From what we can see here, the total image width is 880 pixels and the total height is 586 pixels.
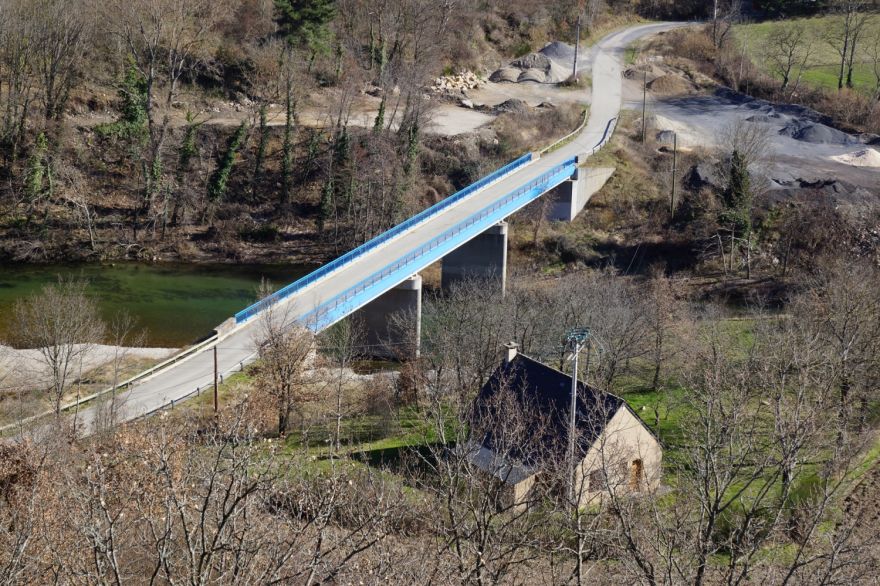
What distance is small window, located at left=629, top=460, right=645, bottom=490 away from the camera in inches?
985

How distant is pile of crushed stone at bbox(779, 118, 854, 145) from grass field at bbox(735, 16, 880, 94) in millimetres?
8837

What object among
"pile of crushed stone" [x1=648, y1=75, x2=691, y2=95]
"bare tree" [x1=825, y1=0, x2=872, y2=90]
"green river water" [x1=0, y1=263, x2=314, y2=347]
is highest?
"bare tree" [x1=825, y1=0, x2=872, y2=90]

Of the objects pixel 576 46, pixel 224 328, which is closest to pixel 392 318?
pixel 224 328

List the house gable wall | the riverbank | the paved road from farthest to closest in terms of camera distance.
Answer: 1. the paved road
2. the riverbank
3. the house gable wall

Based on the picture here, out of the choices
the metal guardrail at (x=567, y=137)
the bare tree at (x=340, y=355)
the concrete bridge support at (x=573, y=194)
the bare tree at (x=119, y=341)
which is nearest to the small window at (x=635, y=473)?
the bare tree at (x=340, y=355)

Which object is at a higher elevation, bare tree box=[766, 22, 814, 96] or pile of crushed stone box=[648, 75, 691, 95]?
bare tree box=[766, 22, 814, 96]

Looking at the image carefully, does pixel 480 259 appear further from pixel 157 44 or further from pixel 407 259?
pixel 157 44

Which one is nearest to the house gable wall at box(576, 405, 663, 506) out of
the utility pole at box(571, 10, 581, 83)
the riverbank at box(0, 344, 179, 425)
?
the riverbank at box(0, 344, 179, 425)

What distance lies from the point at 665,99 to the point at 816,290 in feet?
98.4

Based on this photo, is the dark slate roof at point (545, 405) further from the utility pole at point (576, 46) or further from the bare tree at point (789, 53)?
the bare tree at point (789, 53)

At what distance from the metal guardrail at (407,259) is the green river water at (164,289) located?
7206mm

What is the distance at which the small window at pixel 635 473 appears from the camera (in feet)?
82.1

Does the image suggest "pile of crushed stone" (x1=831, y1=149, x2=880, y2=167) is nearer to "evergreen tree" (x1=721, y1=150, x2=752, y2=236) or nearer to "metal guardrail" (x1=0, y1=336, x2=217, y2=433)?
"evergreen tree" (x1=721, y1=150, x2=752, y2=236)

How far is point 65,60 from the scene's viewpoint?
5656cm
